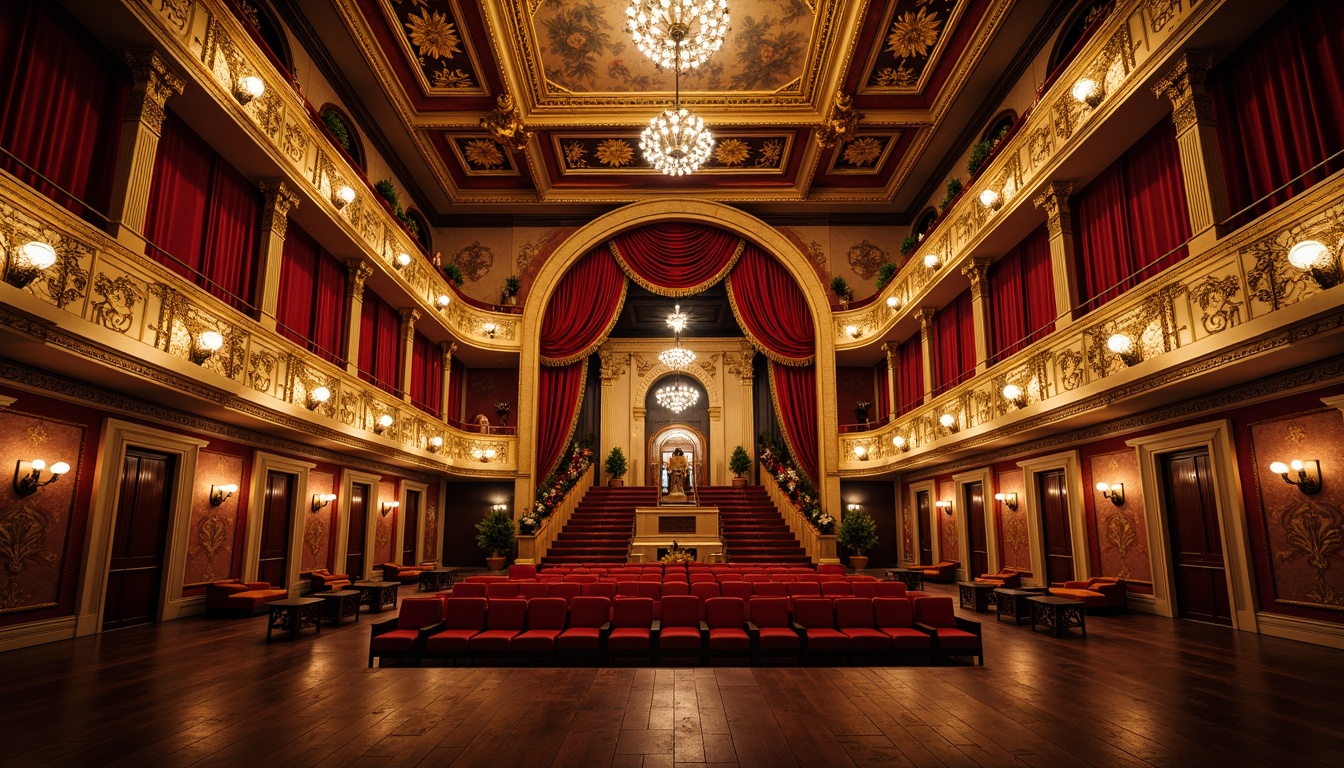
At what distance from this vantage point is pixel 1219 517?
8.31m

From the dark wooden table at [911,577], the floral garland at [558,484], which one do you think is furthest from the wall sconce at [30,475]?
the dark wooden table at [911,577]

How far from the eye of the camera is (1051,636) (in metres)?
7.93

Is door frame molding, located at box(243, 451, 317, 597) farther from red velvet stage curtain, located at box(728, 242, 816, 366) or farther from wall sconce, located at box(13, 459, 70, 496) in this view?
red velvet stage curtain, located at box(728, 242, 816, 366)

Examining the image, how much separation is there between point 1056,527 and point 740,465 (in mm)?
11108

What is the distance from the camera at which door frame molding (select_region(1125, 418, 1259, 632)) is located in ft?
26.2

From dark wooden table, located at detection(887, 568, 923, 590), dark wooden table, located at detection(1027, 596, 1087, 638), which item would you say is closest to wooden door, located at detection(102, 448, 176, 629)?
dark wooden table, located at detection(1027, 596, 1087, 638)

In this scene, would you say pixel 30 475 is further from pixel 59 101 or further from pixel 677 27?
pixel 677 27

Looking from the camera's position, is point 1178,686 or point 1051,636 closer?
point 1178,686

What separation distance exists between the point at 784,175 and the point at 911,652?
1460 cm

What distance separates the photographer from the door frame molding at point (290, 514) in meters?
10.6

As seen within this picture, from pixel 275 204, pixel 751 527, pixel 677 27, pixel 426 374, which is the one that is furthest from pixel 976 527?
pixel 275 204

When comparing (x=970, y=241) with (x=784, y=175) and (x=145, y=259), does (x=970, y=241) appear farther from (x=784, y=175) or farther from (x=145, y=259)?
(x=145, y=259)

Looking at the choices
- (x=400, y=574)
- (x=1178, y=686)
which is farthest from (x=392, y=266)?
(x=1178, y=686)

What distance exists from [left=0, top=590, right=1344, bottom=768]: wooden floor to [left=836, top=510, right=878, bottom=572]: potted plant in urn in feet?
29.6
